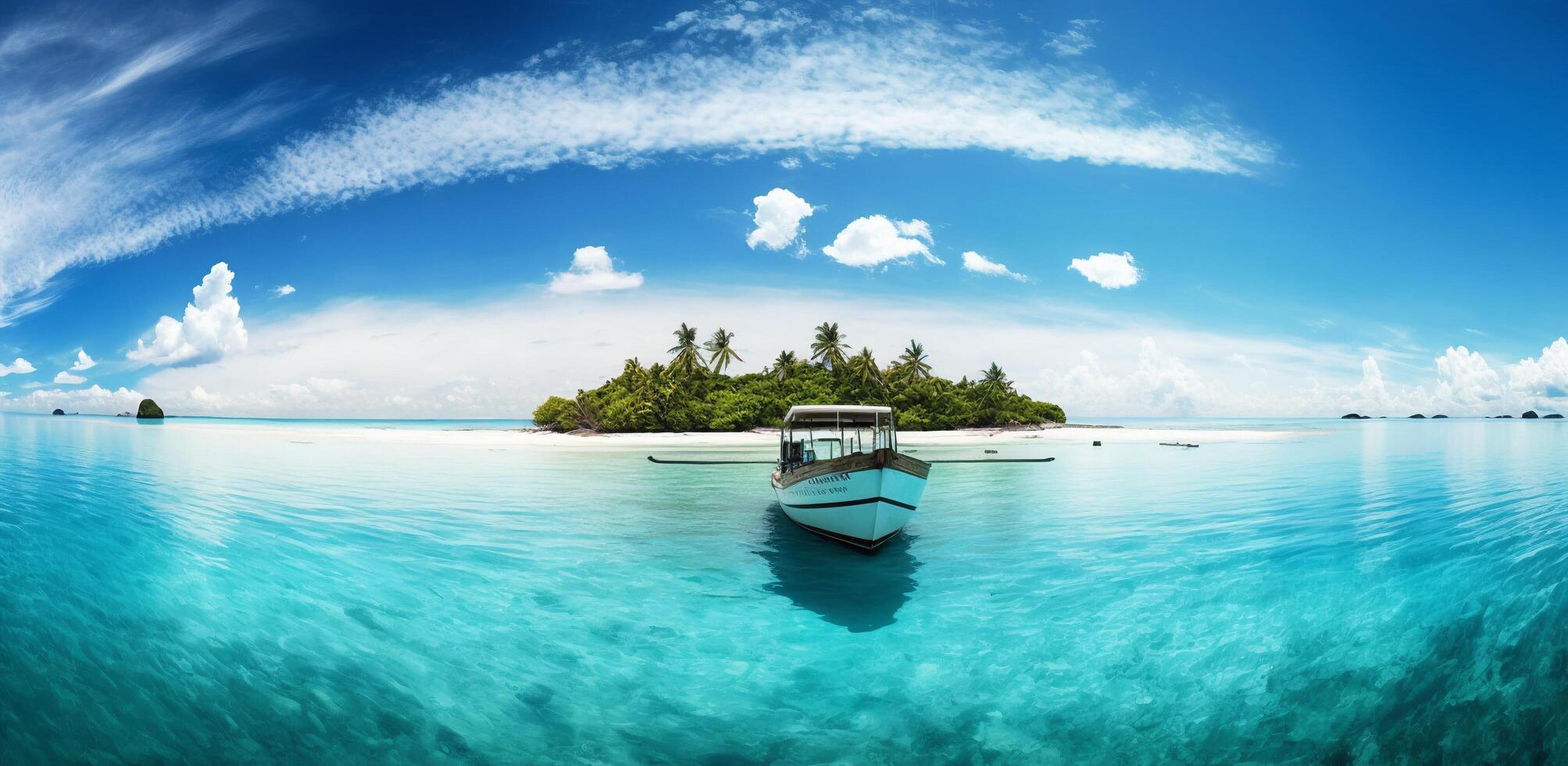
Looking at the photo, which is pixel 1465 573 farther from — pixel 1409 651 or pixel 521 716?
pixel 521 716

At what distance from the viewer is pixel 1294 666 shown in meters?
9.55

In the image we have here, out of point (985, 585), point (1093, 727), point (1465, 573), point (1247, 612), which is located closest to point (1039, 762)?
point (1093, 727)

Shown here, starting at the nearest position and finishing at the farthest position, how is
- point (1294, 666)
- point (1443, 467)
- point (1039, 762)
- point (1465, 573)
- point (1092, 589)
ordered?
point (1039, 762)
point (1294, 666)
point (1092, 589)
point (1465, 573)
point (1443, 467)

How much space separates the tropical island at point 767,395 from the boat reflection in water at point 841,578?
53876 millimetres

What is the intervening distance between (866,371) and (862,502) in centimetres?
6534

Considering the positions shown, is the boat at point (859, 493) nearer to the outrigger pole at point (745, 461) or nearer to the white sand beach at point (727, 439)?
the outrigger pole at point (745, 461)

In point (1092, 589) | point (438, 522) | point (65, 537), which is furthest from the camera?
point (438, 522)

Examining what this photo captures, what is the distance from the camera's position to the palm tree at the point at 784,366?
80750 millimetres

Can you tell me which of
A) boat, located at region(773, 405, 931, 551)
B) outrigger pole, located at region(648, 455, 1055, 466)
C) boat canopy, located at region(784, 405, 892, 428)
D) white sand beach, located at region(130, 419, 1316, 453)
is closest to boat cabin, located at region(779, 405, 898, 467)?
boat canopy, located at region(784, 405, 892, 428)

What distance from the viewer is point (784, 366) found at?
81.3 metres

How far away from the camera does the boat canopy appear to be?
60.2 ft

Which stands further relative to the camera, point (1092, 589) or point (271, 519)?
point (271, 519)

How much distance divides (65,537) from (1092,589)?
24.9 metres

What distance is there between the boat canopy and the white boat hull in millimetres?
2526
